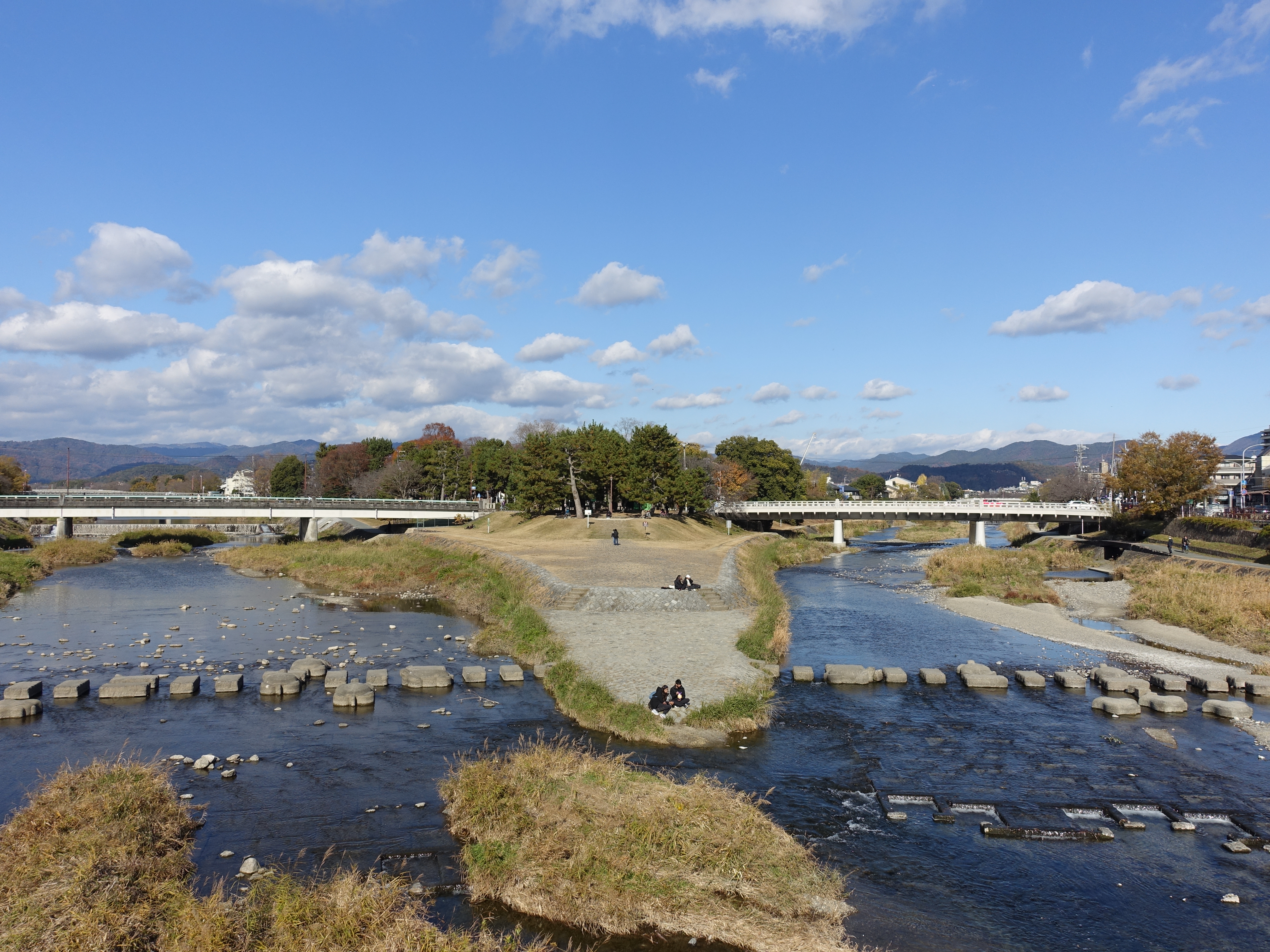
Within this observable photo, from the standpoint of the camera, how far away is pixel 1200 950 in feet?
37.4

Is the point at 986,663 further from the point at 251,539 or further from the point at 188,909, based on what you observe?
the point at 251,539

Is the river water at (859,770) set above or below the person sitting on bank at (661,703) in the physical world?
below

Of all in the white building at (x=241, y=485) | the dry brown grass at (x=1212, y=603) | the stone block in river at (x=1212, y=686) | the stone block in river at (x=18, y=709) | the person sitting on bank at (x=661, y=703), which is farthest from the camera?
the white building at (x=241, y=485)

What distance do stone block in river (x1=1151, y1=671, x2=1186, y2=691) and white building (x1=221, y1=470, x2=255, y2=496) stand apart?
15906cm

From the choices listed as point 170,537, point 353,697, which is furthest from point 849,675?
point 170,537

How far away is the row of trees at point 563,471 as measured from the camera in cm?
7662

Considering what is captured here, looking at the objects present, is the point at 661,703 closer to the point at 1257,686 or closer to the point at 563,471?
the point at 1257,686

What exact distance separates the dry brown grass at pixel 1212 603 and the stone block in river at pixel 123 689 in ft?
139

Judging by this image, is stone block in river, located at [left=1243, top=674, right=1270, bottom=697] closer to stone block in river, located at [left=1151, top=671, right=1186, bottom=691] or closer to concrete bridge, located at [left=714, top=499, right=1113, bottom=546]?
stone block in river, located at [left=1151, top=671, right=1186, bottom=691]

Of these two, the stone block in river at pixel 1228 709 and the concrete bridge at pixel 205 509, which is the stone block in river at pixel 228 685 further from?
the concrete bridge at pixel 205 509

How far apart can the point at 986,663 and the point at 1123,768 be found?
1170 centimetres

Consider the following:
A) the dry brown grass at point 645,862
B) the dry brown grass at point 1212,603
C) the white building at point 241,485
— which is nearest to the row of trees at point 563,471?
the white building at point 241,485

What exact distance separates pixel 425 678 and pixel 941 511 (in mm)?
76221

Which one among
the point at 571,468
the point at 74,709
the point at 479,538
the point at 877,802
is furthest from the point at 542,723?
the point at 571,468
